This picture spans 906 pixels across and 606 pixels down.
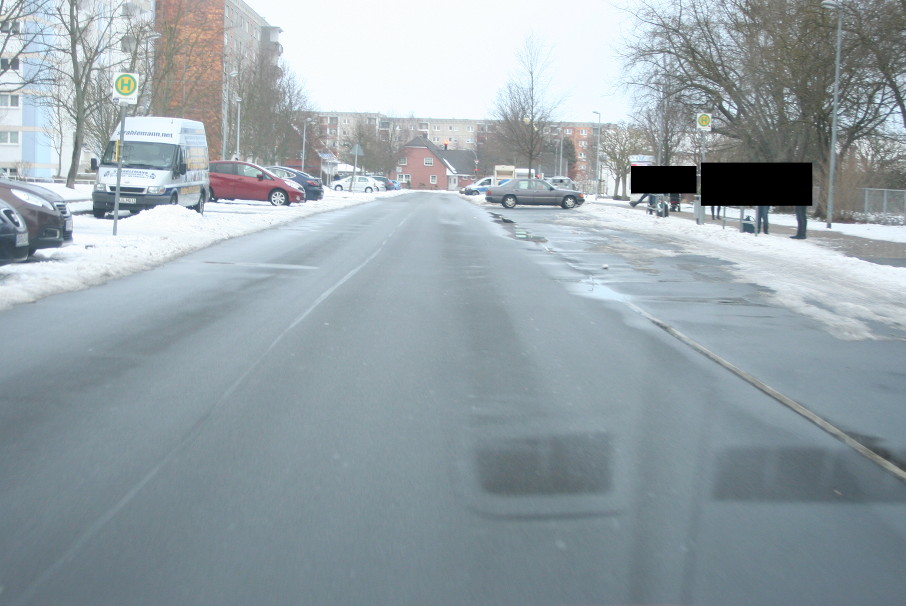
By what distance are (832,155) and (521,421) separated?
85.9 ft

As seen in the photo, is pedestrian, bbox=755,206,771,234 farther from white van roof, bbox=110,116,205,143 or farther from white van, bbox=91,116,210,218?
white van roof, bbox=110,116,205,143

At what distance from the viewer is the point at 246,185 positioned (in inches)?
1393

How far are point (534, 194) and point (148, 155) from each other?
27.9 m

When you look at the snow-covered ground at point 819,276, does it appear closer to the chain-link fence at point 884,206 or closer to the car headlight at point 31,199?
the chain-link fence at point 884,206

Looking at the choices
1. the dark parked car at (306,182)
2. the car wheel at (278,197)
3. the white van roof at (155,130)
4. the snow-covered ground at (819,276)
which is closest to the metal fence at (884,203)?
the snow-covered ground at (819,276)

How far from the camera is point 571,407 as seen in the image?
6672mm

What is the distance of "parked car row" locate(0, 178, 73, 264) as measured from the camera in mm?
12516

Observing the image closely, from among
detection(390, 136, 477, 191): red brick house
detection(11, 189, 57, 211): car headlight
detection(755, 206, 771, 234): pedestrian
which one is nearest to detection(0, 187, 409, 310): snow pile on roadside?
detection(11, 189, 57, 211): car headlight

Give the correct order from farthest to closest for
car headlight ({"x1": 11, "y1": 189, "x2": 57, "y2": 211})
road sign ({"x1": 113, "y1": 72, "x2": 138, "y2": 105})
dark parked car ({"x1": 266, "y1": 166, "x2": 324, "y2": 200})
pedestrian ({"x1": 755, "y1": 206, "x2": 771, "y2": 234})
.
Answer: dark parked car ({"x1": 266, "y1": 166, "x2": 324, "y2": 200}), pedestrian ({"x1": 755, "y1": 206, "x2": 771, "y2": 234}), road sign ({"x1": 113, "y1": 72, "x2": 138, "y2": 105}), car headlight ({"x1": 11, "y1": 189, "x2": 57, "y2": 211})

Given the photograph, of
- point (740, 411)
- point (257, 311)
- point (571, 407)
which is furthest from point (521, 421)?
point (257, 311)

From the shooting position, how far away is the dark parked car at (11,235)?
40.5 feet

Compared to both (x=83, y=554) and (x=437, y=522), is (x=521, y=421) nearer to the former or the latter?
(x=437, y=522)

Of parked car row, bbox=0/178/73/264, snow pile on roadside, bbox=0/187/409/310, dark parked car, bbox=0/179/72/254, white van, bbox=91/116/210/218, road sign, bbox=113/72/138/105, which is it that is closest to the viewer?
snow pile on roadside, bbox=0/187/409/310

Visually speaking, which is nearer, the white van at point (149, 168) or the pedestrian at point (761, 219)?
the white van at point (149, 168)
